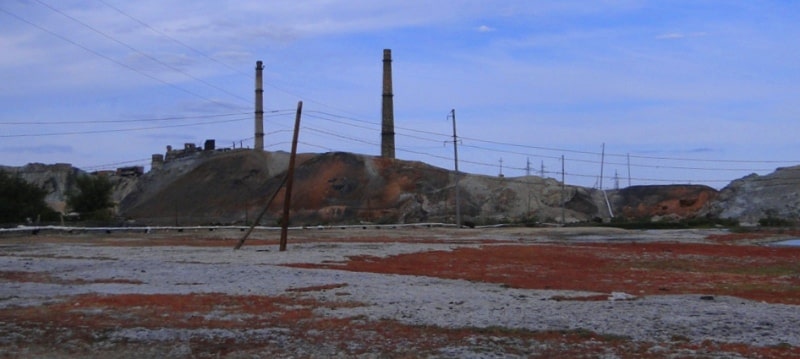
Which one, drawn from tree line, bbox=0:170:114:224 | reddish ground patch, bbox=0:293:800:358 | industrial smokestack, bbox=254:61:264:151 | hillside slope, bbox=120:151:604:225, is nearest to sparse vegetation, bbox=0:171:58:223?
tree line, bbox=0:170:114:224

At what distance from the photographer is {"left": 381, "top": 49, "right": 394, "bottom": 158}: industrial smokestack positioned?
4269 inches

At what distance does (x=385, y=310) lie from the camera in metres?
16.4

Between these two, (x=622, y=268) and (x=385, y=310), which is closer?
(x=385, y=310)

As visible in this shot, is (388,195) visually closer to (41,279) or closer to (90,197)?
(90,197)

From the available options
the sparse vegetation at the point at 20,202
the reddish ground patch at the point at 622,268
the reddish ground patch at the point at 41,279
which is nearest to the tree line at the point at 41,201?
the sparse vegetation at the point at 20,202

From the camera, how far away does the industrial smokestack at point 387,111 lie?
10844 centimetres

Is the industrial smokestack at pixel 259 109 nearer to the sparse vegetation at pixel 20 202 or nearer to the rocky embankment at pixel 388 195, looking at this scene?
the rocky embankment at pixel 388 195

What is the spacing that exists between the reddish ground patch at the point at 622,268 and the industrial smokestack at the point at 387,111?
221 ft

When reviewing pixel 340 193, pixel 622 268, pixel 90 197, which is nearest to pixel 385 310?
pixel 622 268

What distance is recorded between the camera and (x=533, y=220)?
96000 millimetres

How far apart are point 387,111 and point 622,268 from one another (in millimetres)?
79478

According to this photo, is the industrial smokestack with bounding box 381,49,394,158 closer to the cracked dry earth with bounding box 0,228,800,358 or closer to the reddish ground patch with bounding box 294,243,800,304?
the reddish ground patch with bounding box 294,243,800,304

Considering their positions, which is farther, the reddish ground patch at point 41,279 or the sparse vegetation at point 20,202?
the sparse vegetation at point 20,202

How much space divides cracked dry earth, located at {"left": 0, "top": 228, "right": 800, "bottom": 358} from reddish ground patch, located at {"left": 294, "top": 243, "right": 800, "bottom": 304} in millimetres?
99
